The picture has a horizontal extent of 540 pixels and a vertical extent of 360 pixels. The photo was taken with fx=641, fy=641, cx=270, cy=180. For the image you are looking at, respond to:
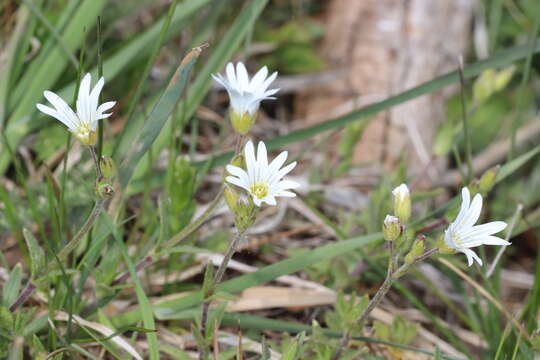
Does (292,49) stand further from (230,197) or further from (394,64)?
(230,197)

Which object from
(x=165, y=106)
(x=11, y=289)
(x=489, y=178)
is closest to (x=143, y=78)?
(x=165, y=106)

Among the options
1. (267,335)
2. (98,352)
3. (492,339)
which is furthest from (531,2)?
(98,352)

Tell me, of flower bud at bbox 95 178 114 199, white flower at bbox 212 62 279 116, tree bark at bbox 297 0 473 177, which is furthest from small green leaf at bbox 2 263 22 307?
tree bark at bbox 297 0 473 177

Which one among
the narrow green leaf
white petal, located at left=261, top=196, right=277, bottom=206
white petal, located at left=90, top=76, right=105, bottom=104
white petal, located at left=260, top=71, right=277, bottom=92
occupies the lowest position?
the narrow green leaf

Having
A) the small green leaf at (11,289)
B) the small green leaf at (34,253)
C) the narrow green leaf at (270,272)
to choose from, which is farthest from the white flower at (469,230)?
the small green leaf at (11,289)

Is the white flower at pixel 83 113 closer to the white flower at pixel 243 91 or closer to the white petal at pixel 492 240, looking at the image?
the white flower at pixel 243 91

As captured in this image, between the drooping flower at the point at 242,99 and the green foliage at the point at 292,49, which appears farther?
the green foliage at the point at 292,49

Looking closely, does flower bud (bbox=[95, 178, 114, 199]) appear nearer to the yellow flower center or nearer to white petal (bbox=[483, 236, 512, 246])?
the yellow flower center
